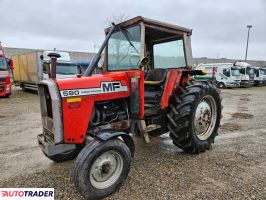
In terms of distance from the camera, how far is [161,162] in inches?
151

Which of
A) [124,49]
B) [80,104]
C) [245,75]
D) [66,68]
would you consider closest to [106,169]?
[80,104]

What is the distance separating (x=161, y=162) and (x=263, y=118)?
508 cm

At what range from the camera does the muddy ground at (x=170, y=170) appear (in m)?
2.98

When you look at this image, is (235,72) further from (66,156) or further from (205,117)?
(66,156)

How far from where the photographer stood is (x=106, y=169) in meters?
2.91

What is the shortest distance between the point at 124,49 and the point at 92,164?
6.26ft

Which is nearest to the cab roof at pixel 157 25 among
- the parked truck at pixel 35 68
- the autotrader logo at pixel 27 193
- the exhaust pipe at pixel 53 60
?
the exhaust pipe at pixel 53 60

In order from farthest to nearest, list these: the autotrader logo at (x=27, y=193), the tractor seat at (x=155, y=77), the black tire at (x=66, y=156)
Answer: the tractor seat at (x=155, y=77) → the black tire at (x=66, y=156) → the autotrader logo at (x=27, y=193)

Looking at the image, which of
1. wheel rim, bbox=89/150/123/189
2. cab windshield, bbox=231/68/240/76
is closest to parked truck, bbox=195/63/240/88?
cab windshield, bbox=231/68/240/76

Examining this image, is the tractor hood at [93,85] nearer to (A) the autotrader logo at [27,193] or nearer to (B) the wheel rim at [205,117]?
(A) the autotrader logo at [27,193]

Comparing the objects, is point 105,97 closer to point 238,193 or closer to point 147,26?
point 147,26

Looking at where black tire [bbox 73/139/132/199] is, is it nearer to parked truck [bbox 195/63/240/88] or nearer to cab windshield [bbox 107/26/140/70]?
cab windshield [bbox 107/26/140/70]

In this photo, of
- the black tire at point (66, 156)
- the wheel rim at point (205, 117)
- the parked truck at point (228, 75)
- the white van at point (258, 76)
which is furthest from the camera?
the white van at point (258, 76)

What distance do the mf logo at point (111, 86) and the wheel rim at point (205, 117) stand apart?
5.34ft
